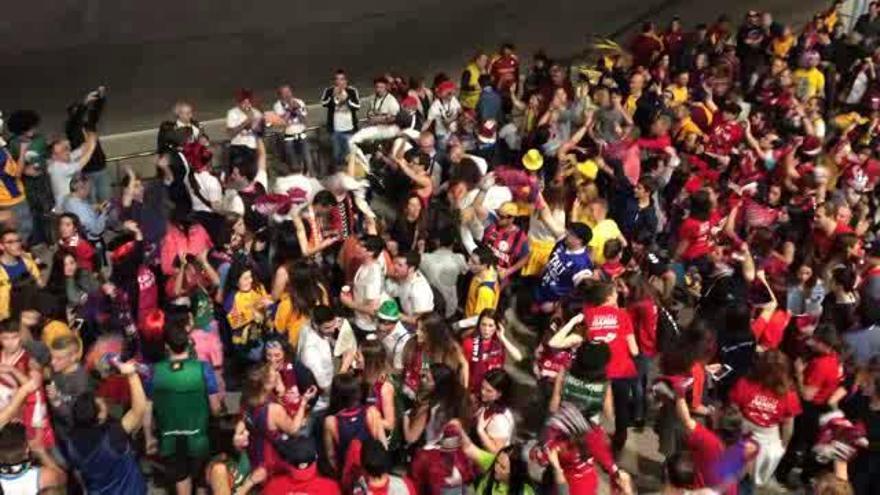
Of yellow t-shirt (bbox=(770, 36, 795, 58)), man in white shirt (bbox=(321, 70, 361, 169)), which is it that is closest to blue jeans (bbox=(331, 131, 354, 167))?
man in white shirt (bbox=(321, 70, 361, 169))

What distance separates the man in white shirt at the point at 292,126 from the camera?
402 inches

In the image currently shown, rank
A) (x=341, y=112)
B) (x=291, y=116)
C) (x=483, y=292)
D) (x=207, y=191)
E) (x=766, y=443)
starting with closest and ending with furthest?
(x=766, y=443)
(x=483, y=292)
(x=207, y=191)
(x=291, y=116)
(x=341, y=112)

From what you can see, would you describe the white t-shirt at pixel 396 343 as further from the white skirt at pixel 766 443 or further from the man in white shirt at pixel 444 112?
the man in white shirt at pixel 444 112

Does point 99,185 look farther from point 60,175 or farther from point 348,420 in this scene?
point 348,420

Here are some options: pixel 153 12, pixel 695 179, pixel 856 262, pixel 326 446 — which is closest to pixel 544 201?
pixel 695 179

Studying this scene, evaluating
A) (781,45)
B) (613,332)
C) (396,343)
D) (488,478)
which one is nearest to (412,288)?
(396,343)

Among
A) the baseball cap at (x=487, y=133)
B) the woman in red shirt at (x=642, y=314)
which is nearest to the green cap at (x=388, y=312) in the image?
the woman in red shirt at (x=642, y=314)

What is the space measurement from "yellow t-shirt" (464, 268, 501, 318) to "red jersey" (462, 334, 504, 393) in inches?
24.4

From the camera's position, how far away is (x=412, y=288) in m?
6.61

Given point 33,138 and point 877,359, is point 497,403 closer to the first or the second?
point 877,359

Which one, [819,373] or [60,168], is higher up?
[60,168]

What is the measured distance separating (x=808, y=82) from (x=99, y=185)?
8312mm

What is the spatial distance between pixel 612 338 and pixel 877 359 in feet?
5.10

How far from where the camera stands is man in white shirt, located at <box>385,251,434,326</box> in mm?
6602
